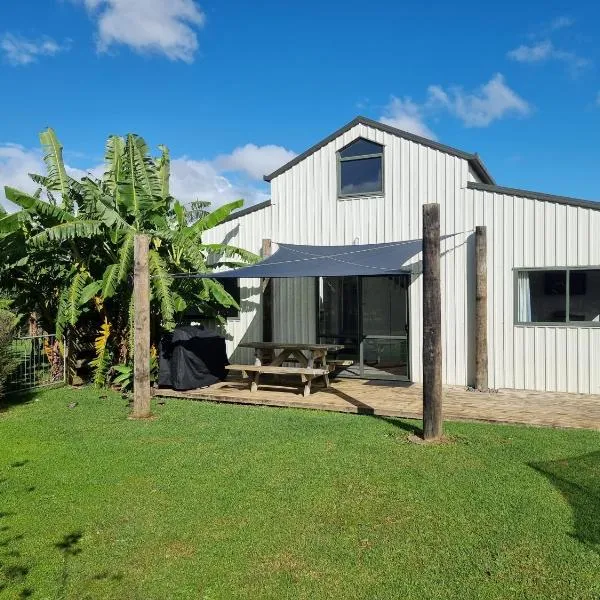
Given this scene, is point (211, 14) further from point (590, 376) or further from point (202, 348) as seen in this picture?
point (590, 376)

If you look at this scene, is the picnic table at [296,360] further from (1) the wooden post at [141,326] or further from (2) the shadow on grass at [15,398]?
(2) the shadow on grass at [15,398]

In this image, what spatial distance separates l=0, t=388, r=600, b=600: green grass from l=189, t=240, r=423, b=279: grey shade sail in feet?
7.98

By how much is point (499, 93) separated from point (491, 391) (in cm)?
2604

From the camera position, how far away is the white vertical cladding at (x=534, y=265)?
8.58 metres

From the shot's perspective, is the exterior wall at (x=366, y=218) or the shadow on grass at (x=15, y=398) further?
the exterior wall at (x=366, y=218)

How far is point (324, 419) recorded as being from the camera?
24.5 ft

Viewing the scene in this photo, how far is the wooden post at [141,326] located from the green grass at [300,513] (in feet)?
2.63

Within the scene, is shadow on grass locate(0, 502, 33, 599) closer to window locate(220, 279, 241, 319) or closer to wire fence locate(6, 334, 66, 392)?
wire fence locate(6, 334, 66, 392)

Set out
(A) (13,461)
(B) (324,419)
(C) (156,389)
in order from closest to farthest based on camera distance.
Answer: (A) (13,461) < (B) (324,419) < (C) (156,389)

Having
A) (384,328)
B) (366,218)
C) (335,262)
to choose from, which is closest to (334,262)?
(335,262)

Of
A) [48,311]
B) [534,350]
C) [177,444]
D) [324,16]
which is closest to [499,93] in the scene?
[324,16]

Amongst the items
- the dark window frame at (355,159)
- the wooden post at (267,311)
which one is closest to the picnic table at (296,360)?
the wooden post at (267,311)

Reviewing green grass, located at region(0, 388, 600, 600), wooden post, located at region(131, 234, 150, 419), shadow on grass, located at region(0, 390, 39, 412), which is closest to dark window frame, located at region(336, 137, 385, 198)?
wooden post, located at region(131, 234, 150, 419)

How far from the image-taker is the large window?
28.1 feet
